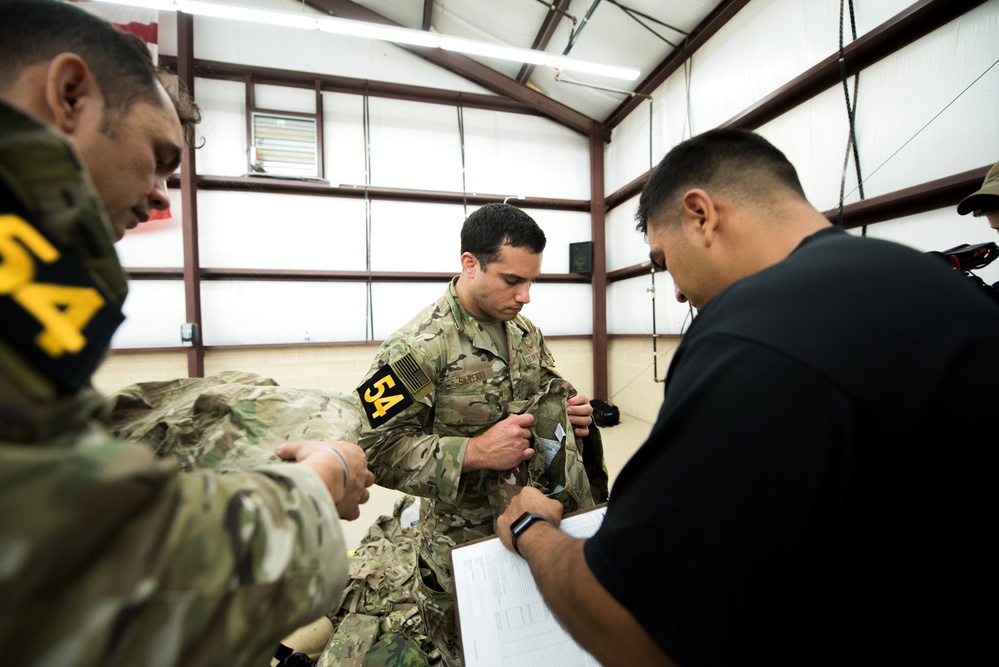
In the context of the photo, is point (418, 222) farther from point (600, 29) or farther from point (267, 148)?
point (600, 29)

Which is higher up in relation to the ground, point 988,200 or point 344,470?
point 988,200

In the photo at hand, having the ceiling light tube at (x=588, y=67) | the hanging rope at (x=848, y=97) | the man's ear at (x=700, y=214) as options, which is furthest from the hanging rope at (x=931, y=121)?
the man's ear at (x=700, y=214)

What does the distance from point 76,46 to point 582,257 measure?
230 inches

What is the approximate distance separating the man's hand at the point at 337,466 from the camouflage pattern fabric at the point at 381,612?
1.77 metres

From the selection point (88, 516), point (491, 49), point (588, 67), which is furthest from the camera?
point (588, 67)

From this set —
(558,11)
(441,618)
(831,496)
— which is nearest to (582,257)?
(558,11)

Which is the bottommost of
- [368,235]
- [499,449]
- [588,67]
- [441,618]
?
[441,618]

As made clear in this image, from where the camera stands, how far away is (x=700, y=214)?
3.59 feet

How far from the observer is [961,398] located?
563 millimetres

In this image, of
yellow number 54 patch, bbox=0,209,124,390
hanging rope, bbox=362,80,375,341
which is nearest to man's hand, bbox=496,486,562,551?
yellow number 54 patch, bbox=0,209,124,390

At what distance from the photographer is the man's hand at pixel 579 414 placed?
5.71 feet

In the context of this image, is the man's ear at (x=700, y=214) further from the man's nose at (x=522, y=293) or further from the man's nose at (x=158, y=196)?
the man's nose at (x=158, y=196)

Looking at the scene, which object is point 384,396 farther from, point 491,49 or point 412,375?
point 491,49

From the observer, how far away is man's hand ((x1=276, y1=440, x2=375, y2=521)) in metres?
0.64
